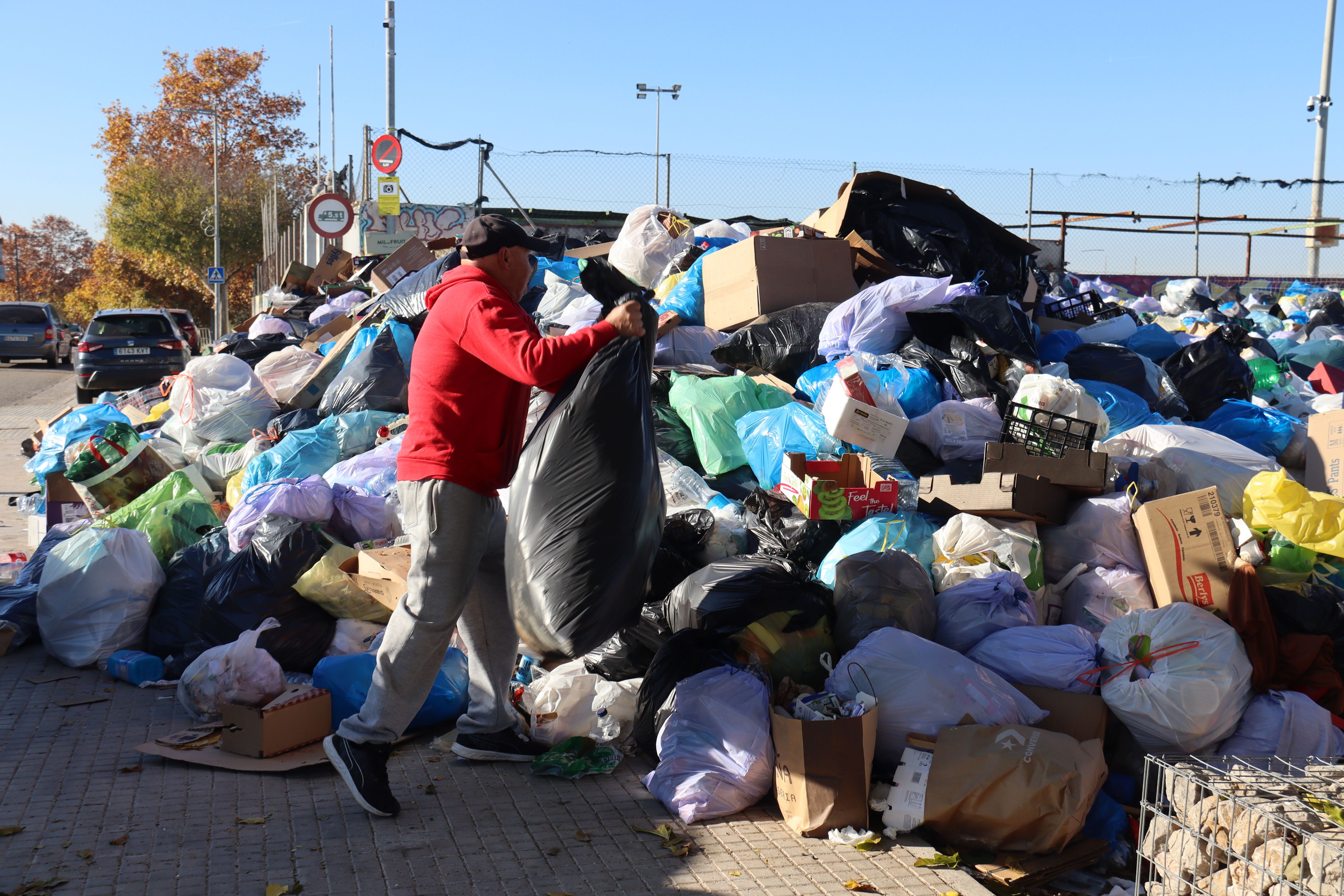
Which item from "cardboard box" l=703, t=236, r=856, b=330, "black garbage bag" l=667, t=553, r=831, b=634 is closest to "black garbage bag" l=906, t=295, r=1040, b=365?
"cardboard box" l=703, t=236, r=856, b=330

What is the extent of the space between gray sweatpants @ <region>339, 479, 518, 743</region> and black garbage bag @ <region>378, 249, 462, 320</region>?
11.5 feet

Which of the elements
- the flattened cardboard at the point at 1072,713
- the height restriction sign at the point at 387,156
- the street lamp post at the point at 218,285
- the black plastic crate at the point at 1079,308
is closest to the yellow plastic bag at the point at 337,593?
the flattened cardboard at the point at 1072,713

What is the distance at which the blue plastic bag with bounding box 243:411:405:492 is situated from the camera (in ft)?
16.4

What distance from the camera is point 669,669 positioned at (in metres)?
3.11

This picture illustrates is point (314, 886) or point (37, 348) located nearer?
point (314, 886)

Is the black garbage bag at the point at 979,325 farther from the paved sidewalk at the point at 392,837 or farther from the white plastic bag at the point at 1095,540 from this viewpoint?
the paved sidewalk at the point at 392,837

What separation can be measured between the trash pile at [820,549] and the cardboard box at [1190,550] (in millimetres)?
11

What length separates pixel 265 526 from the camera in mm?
3984

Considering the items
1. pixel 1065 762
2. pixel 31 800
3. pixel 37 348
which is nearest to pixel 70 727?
pixel 31 800

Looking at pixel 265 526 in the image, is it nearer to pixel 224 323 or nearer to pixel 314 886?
pixel 314 886

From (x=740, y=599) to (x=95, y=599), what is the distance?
8.31 ft

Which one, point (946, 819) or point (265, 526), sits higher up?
point (265, 526)

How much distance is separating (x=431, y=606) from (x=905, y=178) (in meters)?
4.73

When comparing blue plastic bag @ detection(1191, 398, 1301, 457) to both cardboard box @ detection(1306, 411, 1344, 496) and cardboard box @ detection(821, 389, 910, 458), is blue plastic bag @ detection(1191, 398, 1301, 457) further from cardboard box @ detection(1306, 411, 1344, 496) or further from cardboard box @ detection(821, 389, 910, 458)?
cardboard box @ detection(821, 389, 910, 458)
